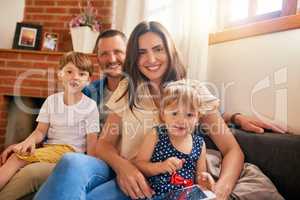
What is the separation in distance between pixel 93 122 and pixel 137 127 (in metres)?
0.38

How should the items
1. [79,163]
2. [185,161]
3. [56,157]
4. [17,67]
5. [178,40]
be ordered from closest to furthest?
1. [79,163]
2. [185,161]
3. [56,157]
4. [178,40]
5. [17,67]

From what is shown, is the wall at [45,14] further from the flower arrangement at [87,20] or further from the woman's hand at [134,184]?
the woman's hand at [134,184]

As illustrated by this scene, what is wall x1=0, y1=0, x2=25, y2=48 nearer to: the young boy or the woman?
the young boy

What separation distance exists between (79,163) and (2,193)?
537 millimetres

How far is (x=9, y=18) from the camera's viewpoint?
2686 millimetres

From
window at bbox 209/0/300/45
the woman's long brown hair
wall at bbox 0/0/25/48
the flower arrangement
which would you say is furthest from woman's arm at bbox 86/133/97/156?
wall at bbox 0/0/25/48

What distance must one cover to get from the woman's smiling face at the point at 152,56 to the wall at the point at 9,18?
1746mm

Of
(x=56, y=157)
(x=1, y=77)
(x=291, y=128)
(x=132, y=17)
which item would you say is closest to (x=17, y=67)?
(x=1, y=77)

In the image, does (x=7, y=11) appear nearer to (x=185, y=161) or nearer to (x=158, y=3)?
(x=158, y=3)

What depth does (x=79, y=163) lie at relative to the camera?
104 centimetres

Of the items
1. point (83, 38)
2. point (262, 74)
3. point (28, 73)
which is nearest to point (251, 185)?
point (262, 74)

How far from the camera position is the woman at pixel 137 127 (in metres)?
1.08

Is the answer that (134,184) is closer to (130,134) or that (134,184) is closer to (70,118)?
(130,134)

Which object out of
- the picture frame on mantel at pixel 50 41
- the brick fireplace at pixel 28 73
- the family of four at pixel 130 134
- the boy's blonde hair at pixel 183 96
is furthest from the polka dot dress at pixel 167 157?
the picture frame on mantel at pixel 50 41
